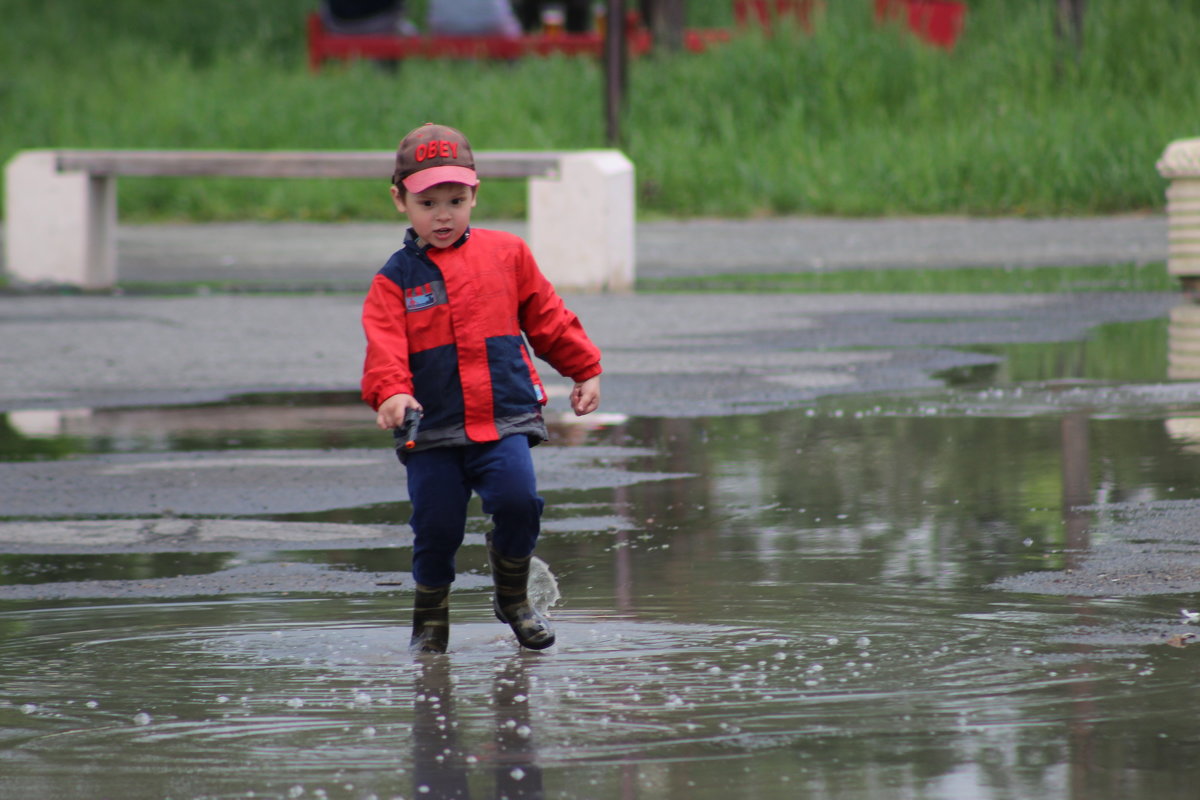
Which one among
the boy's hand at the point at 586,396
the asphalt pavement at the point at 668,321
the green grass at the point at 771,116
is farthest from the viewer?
the green grass at the point at 771,116

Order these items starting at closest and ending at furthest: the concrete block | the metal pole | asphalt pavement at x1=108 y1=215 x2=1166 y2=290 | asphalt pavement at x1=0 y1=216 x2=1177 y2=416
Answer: asphalt pavement at x1=0 y1=216 x2=1177 y2=416
the concrete block
asphalt pavement at x1=108 y1=215 x2=1166 y2=290
the metal pole

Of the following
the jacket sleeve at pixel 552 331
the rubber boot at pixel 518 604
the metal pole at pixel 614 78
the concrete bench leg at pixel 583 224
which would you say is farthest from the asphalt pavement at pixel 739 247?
the rubber boot at pixel 518 604

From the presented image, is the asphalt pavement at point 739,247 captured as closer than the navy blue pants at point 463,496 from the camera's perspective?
A: No

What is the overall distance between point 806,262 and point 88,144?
11525 millimetres

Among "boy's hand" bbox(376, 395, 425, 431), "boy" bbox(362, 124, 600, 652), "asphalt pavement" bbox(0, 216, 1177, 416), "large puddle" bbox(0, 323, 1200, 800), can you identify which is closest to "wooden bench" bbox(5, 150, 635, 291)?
"asphalt pavement" bbox(0, 216, 1177, 416)

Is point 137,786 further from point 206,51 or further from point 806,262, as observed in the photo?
point 206,51

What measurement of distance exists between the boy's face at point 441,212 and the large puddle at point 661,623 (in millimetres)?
991

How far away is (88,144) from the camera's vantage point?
27.0 metres

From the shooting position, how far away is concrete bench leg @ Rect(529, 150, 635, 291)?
16.3 m

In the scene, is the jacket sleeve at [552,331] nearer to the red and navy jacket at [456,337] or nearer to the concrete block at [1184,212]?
the red and navy jacket at [456,337]

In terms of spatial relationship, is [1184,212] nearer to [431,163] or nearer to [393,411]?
[431,163]

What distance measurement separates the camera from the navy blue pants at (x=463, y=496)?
17.0ft

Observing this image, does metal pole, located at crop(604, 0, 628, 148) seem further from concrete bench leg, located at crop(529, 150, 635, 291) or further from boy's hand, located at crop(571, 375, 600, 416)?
boy's hand, located at crop(571, 375, 600, 416)

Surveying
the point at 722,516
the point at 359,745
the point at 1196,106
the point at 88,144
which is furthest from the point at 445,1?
the point at 359,745
